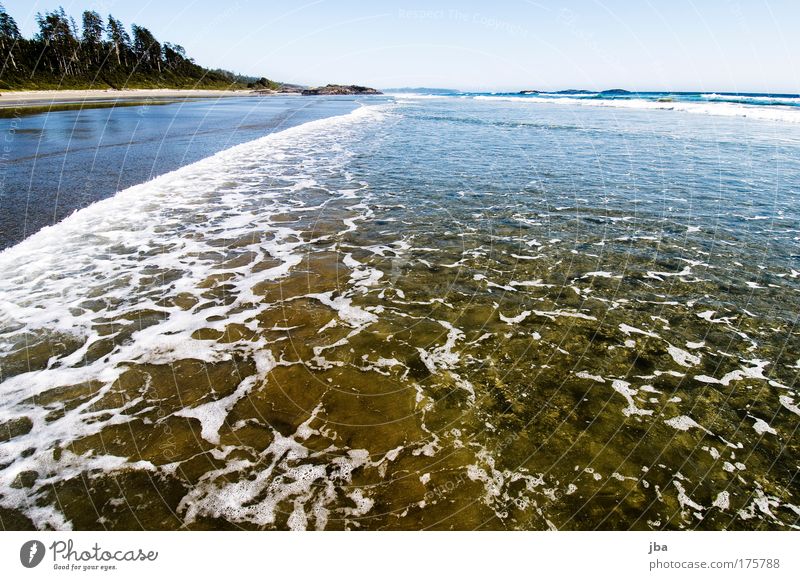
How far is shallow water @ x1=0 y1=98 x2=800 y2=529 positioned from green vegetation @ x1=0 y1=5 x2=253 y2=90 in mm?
90480

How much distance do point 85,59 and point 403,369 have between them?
13135cm

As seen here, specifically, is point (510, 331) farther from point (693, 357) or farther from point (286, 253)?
point (286, 253)

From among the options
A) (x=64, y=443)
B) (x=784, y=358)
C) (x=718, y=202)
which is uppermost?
(x=718, y=202)

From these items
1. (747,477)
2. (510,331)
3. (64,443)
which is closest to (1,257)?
(64,443)

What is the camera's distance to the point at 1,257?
34.7ft

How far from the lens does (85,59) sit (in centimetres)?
9519

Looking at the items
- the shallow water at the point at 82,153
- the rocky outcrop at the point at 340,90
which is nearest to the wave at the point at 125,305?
the shallow water at the point at 82,153

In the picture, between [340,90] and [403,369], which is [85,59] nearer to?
[340,90]

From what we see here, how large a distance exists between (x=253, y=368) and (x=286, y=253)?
5.29 meters

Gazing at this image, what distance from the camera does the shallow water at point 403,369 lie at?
4.79 m

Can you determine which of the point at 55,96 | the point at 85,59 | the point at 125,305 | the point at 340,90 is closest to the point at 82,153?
the point at 125,305

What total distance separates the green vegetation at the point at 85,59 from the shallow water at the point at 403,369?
297ft

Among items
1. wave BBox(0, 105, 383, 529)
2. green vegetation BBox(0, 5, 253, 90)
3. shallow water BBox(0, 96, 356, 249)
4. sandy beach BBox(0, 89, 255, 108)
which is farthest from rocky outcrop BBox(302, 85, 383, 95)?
wave BBox(0, 105, 383, 529)

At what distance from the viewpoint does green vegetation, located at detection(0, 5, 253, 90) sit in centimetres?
8031
